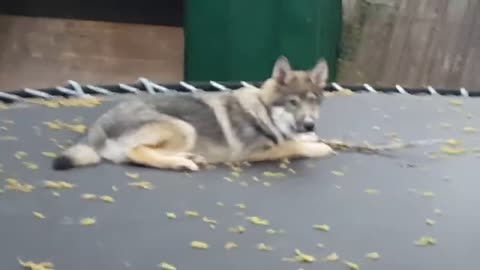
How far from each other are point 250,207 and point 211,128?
401mm

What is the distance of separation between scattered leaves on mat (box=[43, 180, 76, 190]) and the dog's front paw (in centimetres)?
62

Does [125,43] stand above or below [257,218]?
below

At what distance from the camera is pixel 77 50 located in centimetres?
518

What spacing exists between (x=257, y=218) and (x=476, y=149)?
894 millimetres

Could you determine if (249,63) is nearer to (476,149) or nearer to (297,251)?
(476,149)

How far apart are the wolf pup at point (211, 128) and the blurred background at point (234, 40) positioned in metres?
1.80

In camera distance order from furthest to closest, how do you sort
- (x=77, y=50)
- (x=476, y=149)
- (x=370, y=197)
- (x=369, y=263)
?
(x=77, y=50) < (x=476, y=149) < (x=370, y=197) < (x=369, y=263)

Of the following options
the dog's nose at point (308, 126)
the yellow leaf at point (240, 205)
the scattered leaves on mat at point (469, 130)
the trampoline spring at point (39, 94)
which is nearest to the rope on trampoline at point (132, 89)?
the trampoline spring at point (39, 94)

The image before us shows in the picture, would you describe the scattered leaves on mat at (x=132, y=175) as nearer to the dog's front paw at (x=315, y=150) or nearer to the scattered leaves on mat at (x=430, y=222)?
the dog's front paw at (x=315, y=150)

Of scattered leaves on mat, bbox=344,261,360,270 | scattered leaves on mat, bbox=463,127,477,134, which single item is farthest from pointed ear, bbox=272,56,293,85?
scattered leaves on mat, bbox=344,261,360,270

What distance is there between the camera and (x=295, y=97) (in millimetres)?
2664

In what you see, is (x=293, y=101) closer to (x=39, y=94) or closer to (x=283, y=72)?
(x=283, y=72)

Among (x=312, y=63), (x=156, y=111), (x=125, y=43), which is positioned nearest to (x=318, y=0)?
(x=312, y=63)

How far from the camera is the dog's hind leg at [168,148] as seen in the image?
2559mm
